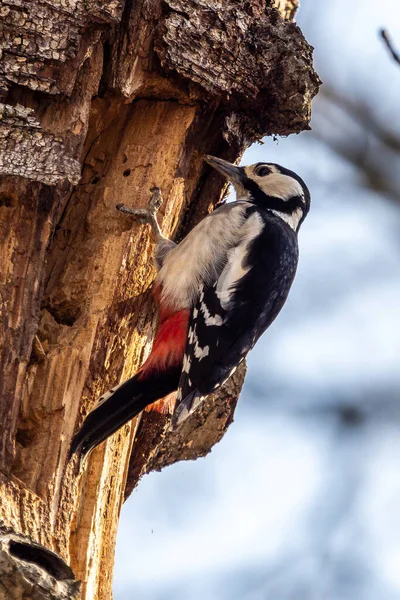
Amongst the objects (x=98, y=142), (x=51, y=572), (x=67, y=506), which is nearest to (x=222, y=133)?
(x=98, y=142)

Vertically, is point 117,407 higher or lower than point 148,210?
lower

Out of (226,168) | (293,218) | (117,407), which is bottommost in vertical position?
(117,407)

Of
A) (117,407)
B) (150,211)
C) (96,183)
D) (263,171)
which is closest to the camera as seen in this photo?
(117,407)

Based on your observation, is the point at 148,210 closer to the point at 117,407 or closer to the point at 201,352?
the point at 201,352

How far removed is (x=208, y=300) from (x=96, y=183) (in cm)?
61

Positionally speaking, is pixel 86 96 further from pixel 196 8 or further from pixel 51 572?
pixel 51 572

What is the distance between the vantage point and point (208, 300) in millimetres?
3838

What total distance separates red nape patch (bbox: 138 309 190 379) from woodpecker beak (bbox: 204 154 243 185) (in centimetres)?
56

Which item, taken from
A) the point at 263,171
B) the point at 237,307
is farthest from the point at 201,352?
the point at 263,171

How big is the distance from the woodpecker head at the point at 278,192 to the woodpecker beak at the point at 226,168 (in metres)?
0.23

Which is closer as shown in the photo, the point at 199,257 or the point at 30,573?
the point at 30,573

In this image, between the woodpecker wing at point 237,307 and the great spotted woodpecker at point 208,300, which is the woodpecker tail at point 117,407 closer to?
the great spotted woodpecker at point 208,300

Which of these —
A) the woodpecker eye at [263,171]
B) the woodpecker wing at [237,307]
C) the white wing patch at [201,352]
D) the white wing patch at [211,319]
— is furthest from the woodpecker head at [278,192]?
the white wing patch at [201,352]

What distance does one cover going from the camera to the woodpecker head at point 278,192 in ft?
14.3
